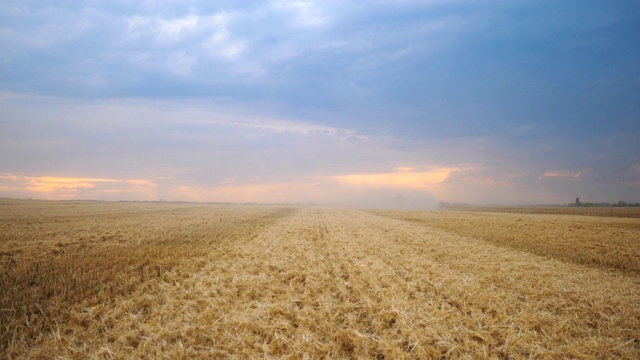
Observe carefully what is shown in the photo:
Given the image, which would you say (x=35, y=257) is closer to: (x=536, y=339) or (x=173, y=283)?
(x=173, y=283)

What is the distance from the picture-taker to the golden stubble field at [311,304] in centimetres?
552

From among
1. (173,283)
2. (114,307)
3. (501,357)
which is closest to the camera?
(501,357)

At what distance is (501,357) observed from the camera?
5355 millimetres

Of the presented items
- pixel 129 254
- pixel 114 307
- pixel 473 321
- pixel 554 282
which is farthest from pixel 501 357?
pixel 129 254

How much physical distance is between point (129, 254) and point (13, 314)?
20.7 ft

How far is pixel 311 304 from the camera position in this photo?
7.43 meters

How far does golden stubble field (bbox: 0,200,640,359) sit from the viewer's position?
5.52m

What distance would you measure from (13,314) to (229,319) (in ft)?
16.6

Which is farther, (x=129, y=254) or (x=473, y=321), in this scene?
(x=129, y=254)

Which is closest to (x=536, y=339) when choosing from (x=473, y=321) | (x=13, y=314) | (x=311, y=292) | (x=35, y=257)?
(x=473, y=321)

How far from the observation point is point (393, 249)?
48.7ft

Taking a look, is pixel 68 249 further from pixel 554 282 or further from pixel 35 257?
pixel 554 282

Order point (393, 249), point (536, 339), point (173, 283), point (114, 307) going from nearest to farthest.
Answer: point (536, 339), point (114, 307), point (173, 283), point (393, 249)

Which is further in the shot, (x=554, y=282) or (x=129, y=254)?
(x=129, y=254)
